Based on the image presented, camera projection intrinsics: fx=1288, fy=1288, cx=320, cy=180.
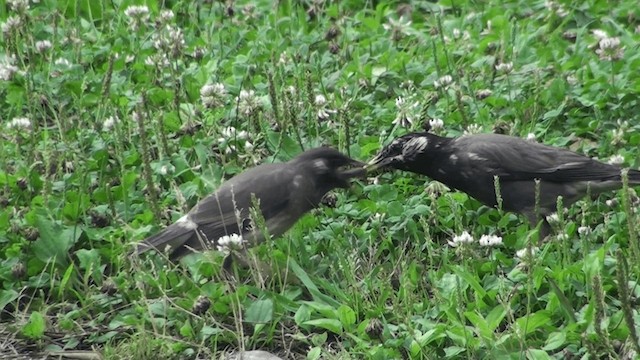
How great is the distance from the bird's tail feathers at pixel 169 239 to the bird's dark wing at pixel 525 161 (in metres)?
1.73

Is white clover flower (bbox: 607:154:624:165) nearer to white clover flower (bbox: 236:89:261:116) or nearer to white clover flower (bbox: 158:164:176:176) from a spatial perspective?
white clover flower (bbox: 236:89:261:116)

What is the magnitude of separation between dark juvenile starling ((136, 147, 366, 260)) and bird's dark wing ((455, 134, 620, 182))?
0.69 metres

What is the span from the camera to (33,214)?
725 centimetres

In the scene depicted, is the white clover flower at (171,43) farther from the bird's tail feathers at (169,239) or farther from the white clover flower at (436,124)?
the bird's tail feathers at (169,239)

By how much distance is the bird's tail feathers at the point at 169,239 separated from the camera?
6891mm

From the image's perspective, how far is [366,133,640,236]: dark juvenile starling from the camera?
7434 mm

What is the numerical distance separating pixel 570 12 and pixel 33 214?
481 cm

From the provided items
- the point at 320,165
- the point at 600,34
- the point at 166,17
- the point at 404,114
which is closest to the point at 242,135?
the point at 320,165

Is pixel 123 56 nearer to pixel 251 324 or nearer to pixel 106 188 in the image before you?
pixel 106 188

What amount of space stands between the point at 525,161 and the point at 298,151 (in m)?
1.46

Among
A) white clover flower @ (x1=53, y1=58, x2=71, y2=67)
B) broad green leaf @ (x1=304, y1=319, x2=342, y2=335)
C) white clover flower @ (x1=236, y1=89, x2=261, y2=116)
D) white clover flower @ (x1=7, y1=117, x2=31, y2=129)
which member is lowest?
broad green leaf @ (x1=304, y1=319, x2=342, y2=335)

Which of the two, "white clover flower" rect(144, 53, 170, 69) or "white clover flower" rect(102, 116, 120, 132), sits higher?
"white clover flower" rect(144, 53, 170, 69)

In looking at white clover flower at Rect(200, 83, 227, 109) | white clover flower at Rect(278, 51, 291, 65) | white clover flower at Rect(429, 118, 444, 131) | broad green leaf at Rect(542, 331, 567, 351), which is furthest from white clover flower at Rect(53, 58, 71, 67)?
broad green leaf at Rect(542, 331, 567, 351)

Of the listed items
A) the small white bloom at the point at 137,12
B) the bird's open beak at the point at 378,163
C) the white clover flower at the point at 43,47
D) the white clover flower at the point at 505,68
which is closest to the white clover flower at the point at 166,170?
the bird's open beak at the point at 378,163
